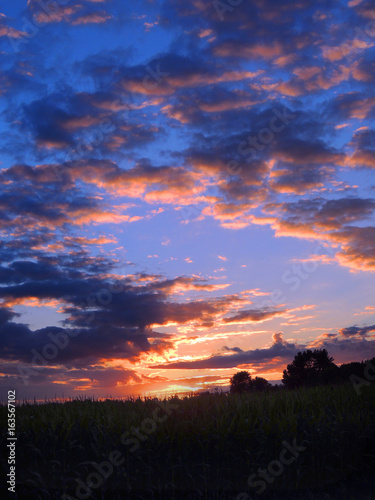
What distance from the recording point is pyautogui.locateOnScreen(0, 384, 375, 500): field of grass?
42.7 ft

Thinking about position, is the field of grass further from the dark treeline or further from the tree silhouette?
→ the tree silhouette

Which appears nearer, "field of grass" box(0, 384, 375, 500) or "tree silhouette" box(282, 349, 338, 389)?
"field of grass" box(0, 384, 375, 500)

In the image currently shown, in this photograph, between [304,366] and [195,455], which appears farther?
[304,366]

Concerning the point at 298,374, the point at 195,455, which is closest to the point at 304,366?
the point at 298,374

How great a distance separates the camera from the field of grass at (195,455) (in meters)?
13.0

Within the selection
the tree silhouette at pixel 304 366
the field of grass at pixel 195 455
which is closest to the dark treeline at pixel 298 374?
the tree silhouette at pixel 304 366

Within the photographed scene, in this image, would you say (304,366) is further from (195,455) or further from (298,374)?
(195,455)

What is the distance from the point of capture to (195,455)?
537 inches

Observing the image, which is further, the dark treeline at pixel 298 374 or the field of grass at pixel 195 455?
the dark treeline at pixel 298 374

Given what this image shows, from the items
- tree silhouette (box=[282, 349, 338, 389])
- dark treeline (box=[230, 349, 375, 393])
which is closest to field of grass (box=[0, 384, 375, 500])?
dark treeline (box=[230, 349, 375, 393])

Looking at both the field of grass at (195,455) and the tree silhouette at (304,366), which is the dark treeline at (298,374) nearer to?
A: the tree silhouette at (304,366)

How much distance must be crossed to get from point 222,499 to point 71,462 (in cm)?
456

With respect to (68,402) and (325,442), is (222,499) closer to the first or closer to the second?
(325,442)

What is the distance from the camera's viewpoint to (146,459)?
44.0 ft
